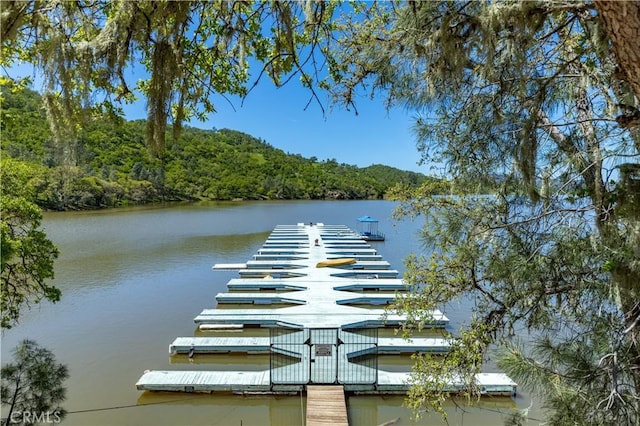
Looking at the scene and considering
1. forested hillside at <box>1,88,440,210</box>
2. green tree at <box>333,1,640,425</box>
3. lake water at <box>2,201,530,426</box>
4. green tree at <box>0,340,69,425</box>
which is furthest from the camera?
forested hillside at <box>1,88,440,210</box>

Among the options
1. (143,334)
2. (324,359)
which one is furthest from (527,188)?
(143,334)

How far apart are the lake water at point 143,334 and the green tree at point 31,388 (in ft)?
7.62

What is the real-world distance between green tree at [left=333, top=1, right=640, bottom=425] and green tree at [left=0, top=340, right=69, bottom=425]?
3.46 metres

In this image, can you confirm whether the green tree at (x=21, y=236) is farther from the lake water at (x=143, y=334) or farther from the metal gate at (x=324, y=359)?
the metal gate at (x=324, y=359)

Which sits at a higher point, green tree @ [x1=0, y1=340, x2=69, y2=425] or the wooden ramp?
green tree @ [x1=0, y1=340, x2=69, y2=425]

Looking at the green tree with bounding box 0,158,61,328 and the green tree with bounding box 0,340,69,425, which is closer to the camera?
the green tree with bounding box 0,340,69,425

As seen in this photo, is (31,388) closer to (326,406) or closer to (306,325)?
(326,406)

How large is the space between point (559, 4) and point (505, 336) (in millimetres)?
2232

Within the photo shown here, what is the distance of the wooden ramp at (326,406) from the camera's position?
16.7 feet

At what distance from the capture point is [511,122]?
2.75 meters

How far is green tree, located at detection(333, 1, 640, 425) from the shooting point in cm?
215

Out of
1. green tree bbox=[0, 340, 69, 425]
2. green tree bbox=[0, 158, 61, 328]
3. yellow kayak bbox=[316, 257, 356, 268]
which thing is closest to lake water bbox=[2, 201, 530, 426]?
green tree bbox=[0, 158, 61, 328]

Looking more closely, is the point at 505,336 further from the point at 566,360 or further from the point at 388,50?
the point at 388,50

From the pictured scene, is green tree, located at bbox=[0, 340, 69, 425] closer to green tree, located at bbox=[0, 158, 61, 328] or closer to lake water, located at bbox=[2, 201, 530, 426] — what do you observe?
green tree, located at bbox=[0, 158, 61, 328]
